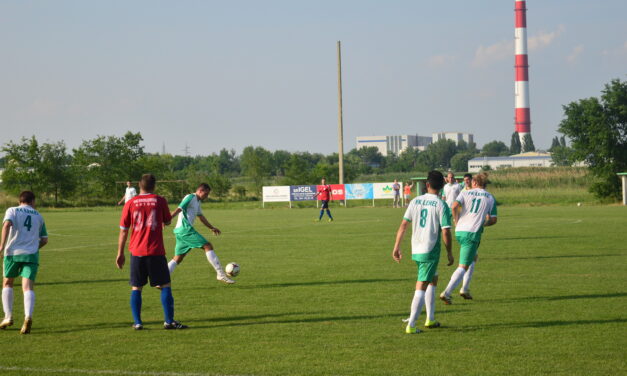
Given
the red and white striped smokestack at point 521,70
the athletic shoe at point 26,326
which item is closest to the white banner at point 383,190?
the athletic shoe at point 26,326

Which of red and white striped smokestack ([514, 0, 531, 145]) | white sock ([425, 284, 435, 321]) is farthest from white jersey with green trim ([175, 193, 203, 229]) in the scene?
red and white striped smokestack ([514, 0, 531, 145])

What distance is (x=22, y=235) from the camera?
9.44 metres

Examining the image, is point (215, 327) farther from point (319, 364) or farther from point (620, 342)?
point (620, 342)

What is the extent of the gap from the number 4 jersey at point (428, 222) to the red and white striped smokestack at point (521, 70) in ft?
400

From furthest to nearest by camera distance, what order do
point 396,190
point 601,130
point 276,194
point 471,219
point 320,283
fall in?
point 276,194 < point 601,130 < point 396,190 < point 320,283 < point 471,219

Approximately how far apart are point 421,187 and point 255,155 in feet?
124

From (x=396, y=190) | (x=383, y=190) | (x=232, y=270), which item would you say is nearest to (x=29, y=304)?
(x=232, y=270)

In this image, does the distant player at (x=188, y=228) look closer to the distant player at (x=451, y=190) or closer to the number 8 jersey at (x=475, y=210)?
the number 8 jersey at (x=475, y=210)

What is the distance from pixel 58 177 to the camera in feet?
211

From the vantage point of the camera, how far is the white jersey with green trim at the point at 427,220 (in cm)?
871

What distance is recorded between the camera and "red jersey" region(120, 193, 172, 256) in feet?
29.5

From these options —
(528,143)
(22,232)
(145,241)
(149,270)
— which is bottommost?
(149,270)

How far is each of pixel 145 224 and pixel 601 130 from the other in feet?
163

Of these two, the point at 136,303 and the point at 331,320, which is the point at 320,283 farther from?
the point at 136,303
